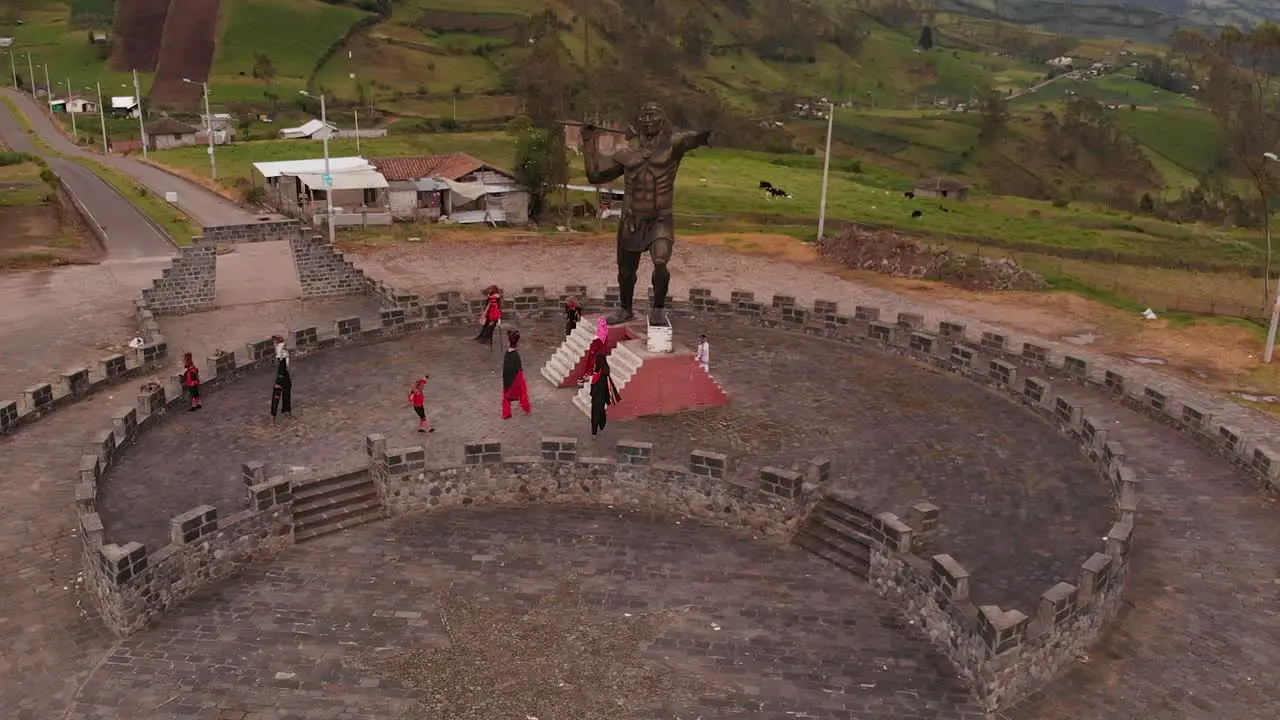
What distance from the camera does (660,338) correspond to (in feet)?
73.3

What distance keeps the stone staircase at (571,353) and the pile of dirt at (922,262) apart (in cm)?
2099

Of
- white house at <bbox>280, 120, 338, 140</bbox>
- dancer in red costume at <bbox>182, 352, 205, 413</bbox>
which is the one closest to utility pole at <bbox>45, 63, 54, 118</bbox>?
white house at <bbox>280, 120, 338, 140</bbox>

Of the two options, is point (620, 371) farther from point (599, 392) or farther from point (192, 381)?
point (192, 381)

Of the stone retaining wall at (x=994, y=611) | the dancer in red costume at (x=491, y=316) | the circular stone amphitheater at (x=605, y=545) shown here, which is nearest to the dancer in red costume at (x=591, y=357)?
the circular stone amphitheater at (x=605, y=545)

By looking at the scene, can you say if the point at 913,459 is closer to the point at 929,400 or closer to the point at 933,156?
the point at 929,400

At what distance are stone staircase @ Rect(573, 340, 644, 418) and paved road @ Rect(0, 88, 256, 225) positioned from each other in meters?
35.2

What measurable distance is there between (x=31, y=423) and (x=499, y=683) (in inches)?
593

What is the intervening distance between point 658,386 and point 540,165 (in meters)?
33.3

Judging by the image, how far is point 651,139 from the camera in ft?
73.2

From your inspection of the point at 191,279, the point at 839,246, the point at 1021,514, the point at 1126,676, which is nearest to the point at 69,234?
the point at 191,279

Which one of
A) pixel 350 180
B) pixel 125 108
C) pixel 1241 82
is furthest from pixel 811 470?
pixel 125 108

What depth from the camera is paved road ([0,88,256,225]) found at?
176ft

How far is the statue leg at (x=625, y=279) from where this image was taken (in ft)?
78.5

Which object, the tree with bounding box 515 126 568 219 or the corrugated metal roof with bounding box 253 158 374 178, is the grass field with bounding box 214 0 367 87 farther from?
the tree with bounding box 515 126 568 219
